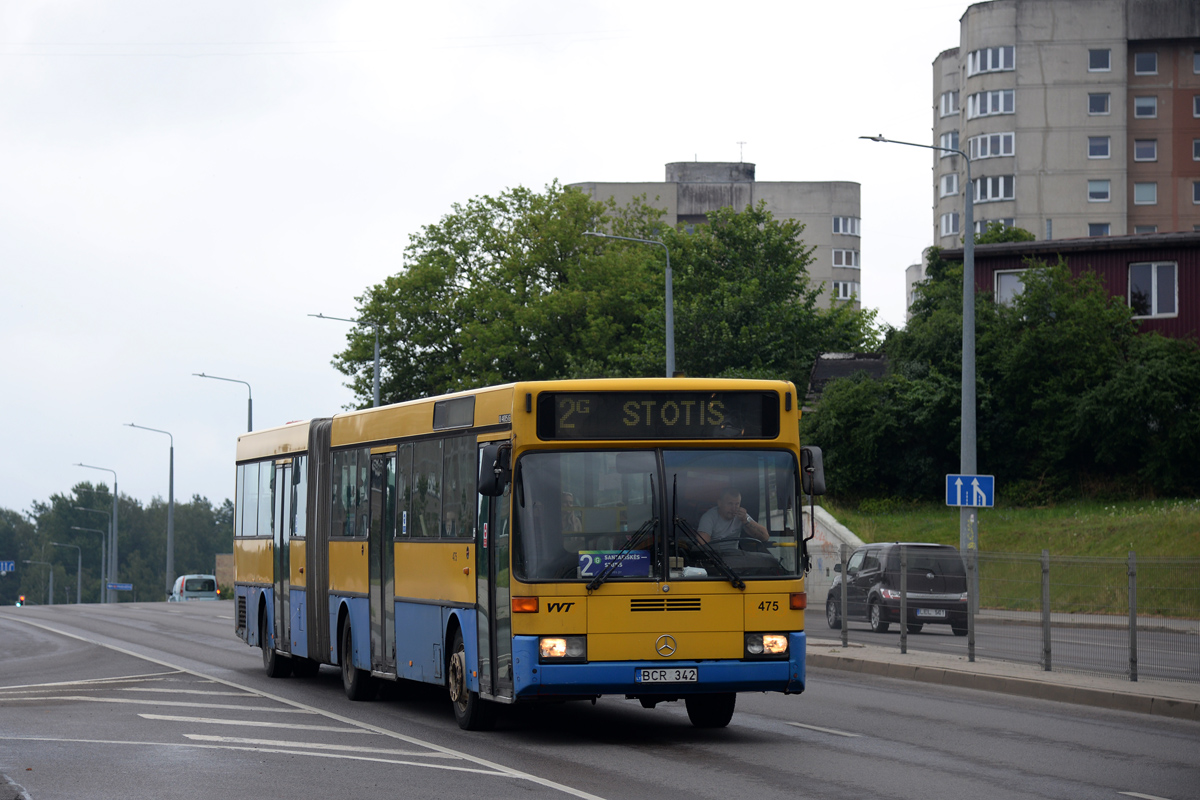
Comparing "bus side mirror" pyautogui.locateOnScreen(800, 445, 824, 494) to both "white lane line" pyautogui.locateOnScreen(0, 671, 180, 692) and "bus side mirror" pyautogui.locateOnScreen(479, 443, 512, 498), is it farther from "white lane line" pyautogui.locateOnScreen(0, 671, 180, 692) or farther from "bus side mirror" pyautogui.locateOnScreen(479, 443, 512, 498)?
"white lane line" pyautogui.locateOnScreen(0, 671, 180, 692)

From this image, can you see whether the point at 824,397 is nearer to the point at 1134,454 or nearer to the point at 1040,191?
the point at 1134,454

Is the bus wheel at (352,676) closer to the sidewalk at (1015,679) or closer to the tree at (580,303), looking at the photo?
the sidewalk at (1015,679)

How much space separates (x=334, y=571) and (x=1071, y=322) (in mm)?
29407

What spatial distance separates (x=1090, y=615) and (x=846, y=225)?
9988 centimetres

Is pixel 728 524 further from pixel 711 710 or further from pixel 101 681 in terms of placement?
pixel 101 681

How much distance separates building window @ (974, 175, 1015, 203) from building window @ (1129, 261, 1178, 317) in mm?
41954

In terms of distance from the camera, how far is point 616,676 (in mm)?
12180

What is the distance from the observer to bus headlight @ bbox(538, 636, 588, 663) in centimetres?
1215

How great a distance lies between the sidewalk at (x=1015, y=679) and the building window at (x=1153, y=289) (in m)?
29.5

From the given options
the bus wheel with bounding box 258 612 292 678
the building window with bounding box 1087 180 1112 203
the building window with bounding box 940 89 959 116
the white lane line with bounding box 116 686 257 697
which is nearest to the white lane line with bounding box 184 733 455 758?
the white lane line with bounding box 116 686 257 697

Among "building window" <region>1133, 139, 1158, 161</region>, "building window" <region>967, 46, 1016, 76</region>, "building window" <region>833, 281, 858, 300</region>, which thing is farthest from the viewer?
"building window" <region>833, 281, 858, 300</region>

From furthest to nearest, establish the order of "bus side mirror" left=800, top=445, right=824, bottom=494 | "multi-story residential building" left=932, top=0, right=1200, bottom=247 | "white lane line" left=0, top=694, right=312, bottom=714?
1. "multi-story residential building" left=932, top=0, right=1200, bottom=247
2. "white lane line" left=0, top=694, right=312, bottom=714
3. "bus side mirror" left=800, top=445, right=824, bottom=494

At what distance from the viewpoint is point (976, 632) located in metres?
20.4

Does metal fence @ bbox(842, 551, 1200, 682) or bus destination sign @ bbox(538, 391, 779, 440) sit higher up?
bus destination sign @ bbox(538, 391, 779, 440)
